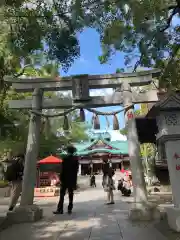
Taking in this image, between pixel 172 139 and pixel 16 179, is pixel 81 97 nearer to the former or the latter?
pixel 16 179

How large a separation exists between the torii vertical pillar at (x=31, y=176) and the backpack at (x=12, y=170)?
1.12ft

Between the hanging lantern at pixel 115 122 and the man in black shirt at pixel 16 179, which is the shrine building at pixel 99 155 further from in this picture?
the man in black shirt at pixel 16 179

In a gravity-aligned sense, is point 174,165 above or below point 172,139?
below

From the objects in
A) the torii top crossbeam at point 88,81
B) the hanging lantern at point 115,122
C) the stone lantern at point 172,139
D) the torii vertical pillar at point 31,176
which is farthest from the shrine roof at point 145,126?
the torii vertical pillar at point 31,176

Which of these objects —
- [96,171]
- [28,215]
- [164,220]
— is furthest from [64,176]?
[96,171]

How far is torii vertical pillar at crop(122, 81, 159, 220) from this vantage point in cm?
Result: 611

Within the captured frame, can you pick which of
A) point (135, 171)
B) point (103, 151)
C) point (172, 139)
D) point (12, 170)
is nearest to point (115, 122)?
point (135, 171)

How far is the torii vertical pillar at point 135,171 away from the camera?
6113 mm

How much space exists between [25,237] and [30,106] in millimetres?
4092

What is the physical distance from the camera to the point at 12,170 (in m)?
7.03

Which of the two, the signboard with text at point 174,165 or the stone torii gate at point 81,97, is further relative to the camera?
the stone torii gate at point 81,97

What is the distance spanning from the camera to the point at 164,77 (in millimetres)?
9508

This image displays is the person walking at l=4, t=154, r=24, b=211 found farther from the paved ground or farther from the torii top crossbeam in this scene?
the torii top crossbeam

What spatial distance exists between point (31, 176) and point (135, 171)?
2.99m
